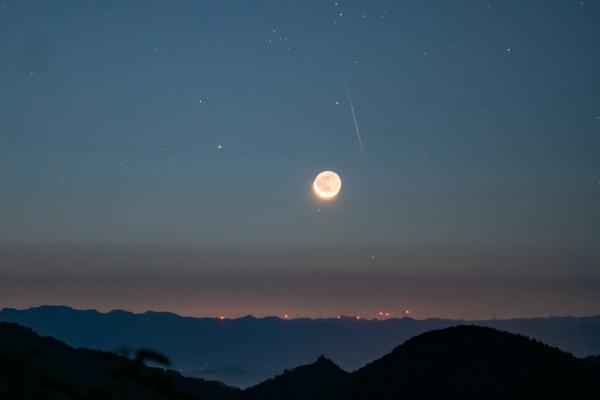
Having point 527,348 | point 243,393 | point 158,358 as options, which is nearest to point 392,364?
point 527,348

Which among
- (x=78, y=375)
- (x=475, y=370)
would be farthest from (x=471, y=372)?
(x=78, y=375)

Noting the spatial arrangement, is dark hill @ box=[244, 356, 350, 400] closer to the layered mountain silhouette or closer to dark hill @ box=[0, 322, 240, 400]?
the layered mountain silhouette

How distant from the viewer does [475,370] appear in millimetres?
83688

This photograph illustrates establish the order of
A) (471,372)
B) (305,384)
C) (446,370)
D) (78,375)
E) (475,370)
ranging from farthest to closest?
(305,384) → (446,370) → (475,370) → (471,372) → (78,375)

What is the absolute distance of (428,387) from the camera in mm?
82812

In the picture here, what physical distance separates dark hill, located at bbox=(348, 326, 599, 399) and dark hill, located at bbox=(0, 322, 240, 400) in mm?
22959

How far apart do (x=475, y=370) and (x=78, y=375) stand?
4430 cm

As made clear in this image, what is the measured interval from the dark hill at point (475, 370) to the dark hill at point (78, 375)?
22959 millimetres

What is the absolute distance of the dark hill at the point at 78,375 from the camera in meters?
5.22

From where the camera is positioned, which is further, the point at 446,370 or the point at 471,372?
the point at 446,370

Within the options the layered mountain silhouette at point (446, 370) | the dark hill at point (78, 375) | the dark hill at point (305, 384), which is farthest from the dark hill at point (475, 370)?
the dark hill at point (78, 375)

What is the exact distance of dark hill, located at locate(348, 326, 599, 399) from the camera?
261 ft

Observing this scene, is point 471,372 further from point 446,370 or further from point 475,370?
point 446,370

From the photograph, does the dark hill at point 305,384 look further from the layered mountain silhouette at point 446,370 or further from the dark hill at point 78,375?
the dark hill at point 78,375
